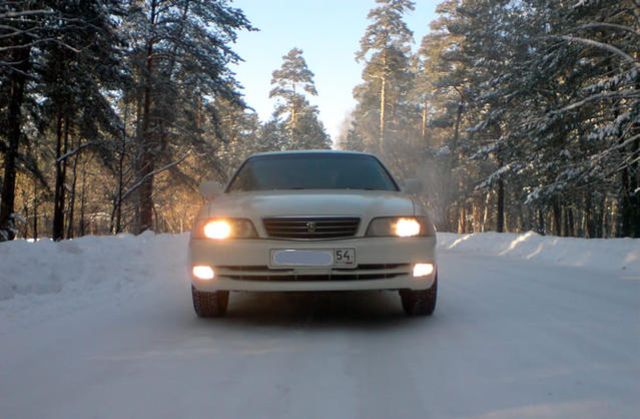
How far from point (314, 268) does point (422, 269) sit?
888mm

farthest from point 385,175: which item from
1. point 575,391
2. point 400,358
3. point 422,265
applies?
point 575,391

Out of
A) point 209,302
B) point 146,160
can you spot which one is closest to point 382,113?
point 146,160

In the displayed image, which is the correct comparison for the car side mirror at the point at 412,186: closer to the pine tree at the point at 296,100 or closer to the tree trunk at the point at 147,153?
the tree trunk at the point at 147,153

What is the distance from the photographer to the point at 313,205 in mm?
3955

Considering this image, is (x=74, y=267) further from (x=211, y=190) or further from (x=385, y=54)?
(x=385, y=54)

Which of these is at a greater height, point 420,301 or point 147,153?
point 147,153

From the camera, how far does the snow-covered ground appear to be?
7.79 ft

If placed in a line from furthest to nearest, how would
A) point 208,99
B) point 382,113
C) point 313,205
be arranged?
point 382,113 → point 208,99 → point 313,205

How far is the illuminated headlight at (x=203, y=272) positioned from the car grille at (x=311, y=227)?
56 centimetres

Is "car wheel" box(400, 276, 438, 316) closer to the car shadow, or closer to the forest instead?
the car shadow

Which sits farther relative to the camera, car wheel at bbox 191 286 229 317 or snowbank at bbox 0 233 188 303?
snowbank at bbox 0 233 188 303

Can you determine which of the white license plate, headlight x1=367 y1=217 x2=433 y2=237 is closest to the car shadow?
the white license plate

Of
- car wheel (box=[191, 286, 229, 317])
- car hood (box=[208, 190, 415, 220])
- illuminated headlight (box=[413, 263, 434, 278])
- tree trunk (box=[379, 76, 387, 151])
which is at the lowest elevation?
car wheel (box=[191, 286, 229, 317])

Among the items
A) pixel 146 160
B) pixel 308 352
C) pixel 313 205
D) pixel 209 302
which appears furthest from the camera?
pixel 146 160
